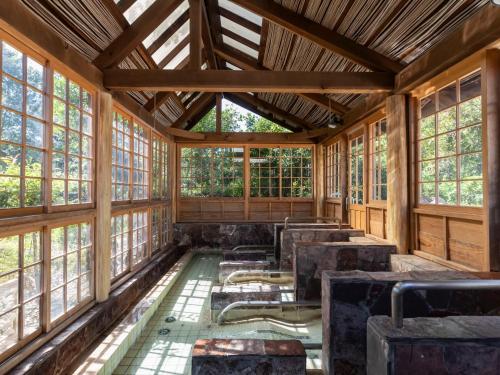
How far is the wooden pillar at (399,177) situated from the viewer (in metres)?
3.57

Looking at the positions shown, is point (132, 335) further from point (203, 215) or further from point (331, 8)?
point (203, 215)

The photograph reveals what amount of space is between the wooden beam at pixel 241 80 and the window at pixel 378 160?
36.0 inches

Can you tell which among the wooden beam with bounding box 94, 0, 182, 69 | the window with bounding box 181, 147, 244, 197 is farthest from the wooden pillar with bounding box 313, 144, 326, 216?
the wooden beam with bounding box 94, 0, 182, 69

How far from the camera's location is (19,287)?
7.93ft

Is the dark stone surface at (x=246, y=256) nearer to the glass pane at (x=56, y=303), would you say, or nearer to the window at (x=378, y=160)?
the window at (x=378, y=160)

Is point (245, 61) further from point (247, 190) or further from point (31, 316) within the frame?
point (31, 316)

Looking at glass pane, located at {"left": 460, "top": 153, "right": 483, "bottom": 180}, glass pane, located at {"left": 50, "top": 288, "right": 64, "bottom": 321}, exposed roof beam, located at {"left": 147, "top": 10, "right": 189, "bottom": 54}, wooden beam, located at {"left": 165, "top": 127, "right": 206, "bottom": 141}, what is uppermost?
exposed roof beam, located at {"left": 147, "top": 10, "right": 189, "bottom": 54}

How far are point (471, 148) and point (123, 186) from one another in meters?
4.37

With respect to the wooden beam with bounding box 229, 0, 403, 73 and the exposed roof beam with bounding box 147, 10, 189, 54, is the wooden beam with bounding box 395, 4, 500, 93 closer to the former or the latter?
the wooden beam with bounding box 229, 0, 403, 73

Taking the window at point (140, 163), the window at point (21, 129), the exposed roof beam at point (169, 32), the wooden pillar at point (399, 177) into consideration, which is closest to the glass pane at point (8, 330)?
the window at point (21, 129)

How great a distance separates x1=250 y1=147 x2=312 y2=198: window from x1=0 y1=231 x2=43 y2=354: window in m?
5.89

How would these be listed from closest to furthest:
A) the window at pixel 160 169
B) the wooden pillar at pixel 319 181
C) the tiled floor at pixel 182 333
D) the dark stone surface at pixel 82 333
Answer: the dark stone surface at pixel 82 333
the tiled floor at pixel 182 333
the window at pixel 160 169
the wooden pillar at pixel 319 181

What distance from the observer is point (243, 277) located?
205 inches

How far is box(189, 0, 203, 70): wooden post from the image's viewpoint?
12.6ft
